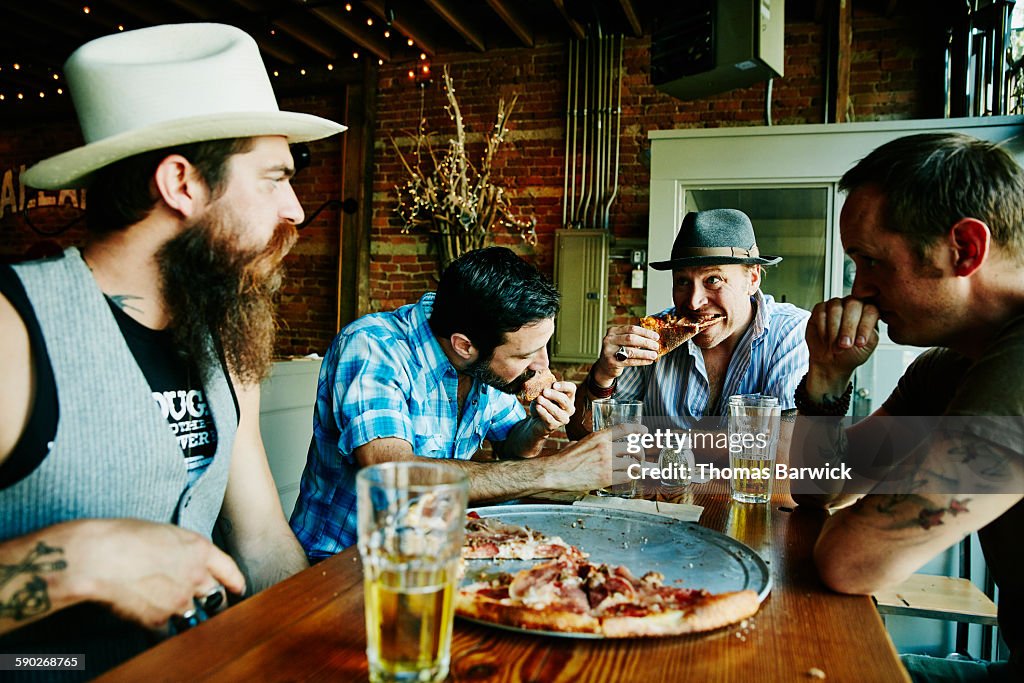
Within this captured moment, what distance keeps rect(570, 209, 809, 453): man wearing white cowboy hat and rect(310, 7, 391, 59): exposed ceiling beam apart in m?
3.66

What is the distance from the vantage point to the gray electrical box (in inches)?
210

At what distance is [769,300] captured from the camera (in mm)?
3012

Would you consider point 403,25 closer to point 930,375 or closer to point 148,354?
point 148,354

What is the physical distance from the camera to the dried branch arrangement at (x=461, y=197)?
5.64 meters

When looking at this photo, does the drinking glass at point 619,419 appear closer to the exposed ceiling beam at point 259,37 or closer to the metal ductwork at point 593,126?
the metal ductwork at point 593,126

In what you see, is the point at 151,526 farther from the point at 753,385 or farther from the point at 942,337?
the point at 753,385

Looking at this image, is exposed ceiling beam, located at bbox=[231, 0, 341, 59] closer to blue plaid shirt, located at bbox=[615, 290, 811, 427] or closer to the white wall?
the white wall

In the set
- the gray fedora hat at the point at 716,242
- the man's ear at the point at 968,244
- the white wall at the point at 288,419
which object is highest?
the gray fedora hat at the point at 716,242

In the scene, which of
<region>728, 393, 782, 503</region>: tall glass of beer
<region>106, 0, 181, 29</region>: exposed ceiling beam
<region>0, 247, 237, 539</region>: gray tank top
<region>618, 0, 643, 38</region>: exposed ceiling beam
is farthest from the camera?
<region>106, 0, 181, 29</region>: exposed ceiling beam

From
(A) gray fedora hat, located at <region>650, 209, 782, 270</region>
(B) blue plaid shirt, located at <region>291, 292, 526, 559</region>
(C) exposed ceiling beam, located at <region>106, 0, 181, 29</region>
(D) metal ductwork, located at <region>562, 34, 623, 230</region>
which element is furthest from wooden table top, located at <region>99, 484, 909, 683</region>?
(C) exposed ceiling beam, located at <region>106, 0, 181, 29</region>

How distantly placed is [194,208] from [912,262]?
55.9 inches

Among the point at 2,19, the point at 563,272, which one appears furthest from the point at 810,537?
the point at 2,19

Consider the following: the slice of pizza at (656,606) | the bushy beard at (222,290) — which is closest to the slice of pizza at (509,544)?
the slice of pizza at (656,606)

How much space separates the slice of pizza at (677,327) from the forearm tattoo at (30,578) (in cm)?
214
